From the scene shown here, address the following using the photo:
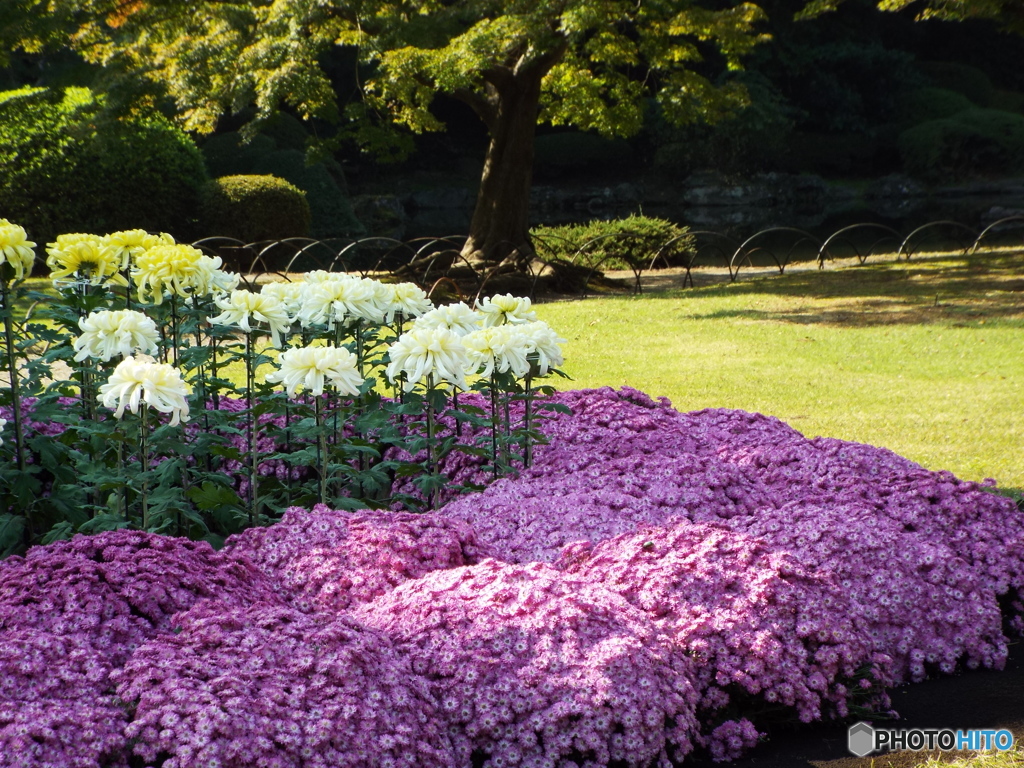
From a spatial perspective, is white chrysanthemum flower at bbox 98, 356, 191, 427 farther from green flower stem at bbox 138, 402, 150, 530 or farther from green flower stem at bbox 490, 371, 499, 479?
green flower stem at bbox 490, 371, 499, 479

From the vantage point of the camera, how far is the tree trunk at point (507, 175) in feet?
47.7

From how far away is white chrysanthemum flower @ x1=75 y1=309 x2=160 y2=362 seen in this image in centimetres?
325

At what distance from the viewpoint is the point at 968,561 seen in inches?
125

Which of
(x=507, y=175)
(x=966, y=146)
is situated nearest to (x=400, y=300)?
(x=507, y=175)

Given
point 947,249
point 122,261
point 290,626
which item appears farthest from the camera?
point 947,249

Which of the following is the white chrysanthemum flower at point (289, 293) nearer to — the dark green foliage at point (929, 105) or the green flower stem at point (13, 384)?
the green flower stem at point (13, 384)

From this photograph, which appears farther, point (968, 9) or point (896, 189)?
point (896, 189)

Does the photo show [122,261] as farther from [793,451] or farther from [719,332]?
[719,332]

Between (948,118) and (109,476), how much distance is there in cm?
3288

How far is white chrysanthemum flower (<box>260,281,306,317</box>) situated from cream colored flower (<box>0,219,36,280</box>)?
80 centimetres

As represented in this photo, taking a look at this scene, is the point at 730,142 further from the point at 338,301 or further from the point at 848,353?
the point at 338,301

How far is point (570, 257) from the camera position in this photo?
52.6 feet

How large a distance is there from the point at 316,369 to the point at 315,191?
59.1 feet

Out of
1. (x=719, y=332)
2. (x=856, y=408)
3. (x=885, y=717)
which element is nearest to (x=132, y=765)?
(x=885, y=717)
